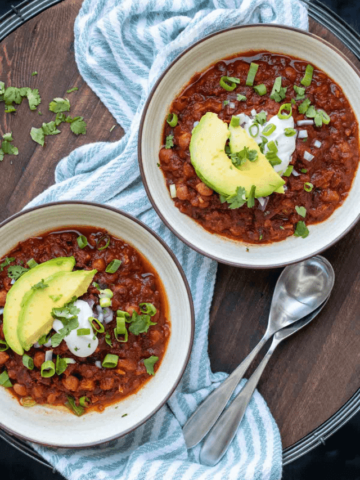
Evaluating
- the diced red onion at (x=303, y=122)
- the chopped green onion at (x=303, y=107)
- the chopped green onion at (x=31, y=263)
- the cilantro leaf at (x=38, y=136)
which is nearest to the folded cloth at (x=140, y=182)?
the cilantro leaf at (x=38, y=136)

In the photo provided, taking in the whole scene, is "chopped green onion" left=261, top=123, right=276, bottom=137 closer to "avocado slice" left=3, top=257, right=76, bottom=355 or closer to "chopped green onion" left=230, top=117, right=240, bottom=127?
"chopped green onion" left=230, top=117, right=240, bottom=127

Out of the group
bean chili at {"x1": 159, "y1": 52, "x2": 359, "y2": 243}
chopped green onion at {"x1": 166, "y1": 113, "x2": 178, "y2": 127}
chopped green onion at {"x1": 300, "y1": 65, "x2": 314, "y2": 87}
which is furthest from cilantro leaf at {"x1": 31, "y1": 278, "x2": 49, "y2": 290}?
chopped green onion at {"x1": 300, "y1": 65, "x2": 314, "y2": 87}

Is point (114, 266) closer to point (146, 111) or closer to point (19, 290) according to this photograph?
point (19, 290)

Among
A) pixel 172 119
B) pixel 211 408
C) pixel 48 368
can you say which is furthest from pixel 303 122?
pixel 48 368

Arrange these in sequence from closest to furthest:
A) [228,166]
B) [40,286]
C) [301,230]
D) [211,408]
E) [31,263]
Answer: [40,286] → [228,166] → [31,263] → [301,230] → [211,408]

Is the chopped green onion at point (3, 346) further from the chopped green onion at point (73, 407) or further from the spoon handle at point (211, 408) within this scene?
the spoon handle at point (211, 408)

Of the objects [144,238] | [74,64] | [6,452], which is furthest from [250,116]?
[6,452]
